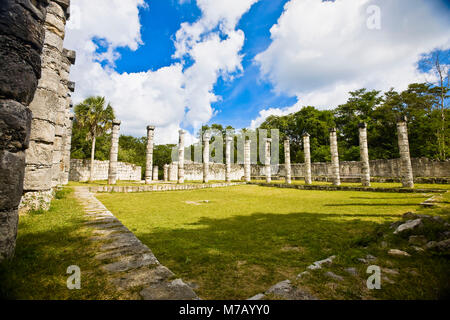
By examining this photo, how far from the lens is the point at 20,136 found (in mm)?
2262

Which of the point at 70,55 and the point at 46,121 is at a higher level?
the point at 70,55

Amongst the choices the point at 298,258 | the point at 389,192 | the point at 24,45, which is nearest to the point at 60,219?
the point at 24,45

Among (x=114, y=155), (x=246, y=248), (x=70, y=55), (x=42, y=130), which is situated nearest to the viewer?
(x=246, y=248)

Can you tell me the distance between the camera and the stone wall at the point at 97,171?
24219 millimetres

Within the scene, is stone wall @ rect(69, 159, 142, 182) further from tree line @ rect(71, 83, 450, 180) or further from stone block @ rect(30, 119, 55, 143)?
stone block @ rect(30, 119, 55, 143)

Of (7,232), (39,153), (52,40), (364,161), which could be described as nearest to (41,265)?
(7,232)

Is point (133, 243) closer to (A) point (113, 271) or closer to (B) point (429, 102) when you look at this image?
(A) point (113, 271)

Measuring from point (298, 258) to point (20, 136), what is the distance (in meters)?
3.84

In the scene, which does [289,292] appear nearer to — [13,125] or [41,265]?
[41,265]

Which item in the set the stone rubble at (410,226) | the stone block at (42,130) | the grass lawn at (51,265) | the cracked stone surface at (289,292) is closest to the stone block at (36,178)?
the stone block at (42,130)

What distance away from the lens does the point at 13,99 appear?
7.30 ft

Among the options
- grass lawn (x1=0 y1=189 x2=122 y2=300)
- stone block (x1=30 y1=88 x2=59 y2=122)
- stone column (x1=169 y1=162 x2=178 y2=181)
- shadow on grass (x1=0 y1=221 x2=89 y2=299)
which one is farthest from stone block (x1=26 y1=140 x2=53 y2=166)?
stone column (x1=169 y1=162 x2=178 y2=181)

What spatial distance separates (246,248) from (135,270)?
1902 millimetres
